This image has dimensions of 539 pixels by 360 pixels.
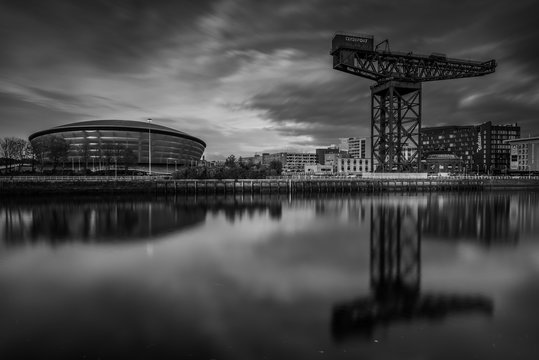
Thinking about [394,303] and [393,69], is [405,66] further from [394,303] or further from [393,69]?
[394,303]

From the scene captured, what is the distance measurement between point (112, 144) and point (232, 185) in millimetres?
38100

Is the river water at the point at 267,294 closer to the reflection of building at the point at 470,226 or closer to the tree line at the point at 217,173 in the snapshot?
the reflection of building at the point at 470,226

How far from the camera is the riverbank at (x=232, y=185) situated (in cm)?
4041

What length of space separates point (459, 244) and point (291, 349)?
13185 mm

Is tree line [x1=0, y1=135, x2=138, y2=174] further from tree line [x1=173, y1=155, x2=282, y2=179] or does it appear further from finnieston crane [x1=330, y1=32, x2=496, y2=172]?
finnieston crane [x1=330, y1=32, x2=496, y2=172]

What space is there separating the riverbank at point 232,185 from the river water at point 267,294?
928 inches

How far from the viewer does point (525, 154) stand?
313 feet

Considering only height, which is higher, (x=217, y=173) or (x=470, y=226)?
(x=217, y=173)

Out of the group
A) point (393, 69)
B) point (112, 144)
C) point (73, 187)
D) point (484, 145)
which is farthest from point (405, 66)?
point (484, 145)

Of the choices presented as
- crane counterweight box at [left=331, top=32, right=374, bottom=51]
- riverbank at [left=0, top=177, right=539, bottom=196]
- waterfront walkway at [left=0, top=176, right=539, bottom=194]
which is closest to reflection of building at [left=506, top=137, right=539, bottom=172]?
waterfront walkway at [left=0, top=176, right=539, bottom=194]

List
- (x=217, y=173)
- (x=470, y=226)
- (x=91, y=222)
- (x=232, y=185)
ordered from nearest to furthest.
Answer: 1. (x=470, y=226)
2. (x=91, y=222)
3. (x=232, y=185)
4. (x=217, y=173)

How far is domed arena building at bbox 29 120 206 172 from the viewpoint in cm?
6762

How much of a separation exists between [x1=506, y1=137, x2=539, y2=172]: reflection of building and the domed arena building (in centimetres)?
9725

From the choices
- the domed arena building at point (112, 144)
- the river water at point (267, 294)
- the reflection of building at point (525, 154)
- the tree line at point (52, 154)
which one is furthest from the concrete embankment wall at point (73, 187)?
the reflection of building at point (525, 154)
